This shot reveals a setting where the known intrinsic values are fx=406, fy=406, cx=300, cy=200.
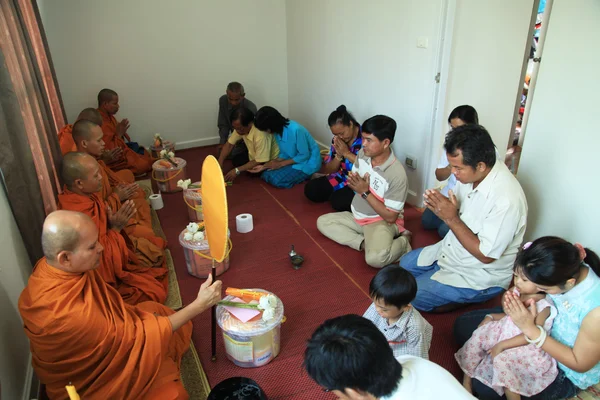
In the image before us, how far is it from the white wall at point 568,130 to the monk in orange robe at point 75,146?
12.6 ft

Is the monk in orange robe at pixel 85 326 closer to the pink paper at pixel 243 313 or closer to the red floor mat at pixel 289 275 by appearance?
the pink paper at pixel 243 313

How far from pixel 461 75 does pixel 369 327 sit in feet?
9.98

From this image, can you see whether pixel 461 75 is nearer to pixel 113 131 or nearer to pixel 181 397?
pixel 181 397

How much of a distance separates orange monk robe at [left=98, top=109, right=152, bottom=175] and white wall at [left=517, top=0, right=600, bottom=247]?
4.36m

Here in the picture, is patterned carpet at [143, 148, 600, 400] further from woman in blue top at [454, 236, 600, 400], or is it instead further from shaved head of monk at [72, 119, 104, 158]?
shaved head of monk at [72, 119, 104, 158]

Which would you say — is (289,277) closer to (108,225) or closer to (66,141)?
(108,225)

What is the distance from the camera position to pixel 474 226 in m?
2.60

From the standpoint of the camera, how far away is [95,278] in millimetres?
2070

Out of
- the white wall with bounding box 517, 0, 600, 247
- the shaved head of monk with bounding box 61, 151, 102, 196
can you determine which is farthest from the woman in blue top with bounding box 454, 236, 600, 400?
the shaved head of monk with bounding box 61, 151, 102, 196

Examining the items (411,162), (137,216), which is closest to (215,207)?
(137,216)

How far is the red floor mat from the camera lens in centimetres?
245

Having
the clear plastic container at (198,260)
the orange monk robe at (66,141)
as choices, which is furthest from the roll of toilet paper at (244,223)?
the orange monk robe at (66,141)

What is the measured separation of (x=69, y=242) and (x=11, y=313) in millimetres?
765

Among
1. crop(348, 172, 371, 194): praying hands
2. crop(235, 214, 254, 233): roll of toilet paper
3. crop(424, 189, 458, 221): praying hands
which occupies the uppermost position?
crop(424, 189, 458, 221): praying hands
